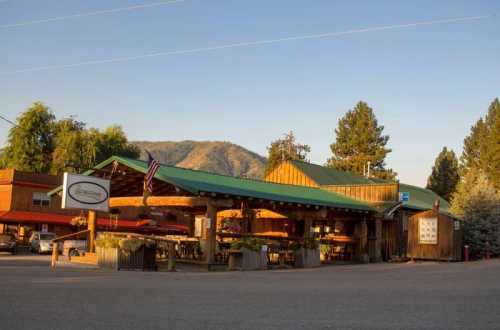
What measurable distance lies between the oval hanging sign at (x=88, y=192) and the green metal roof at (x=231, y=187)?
1176 millimetres

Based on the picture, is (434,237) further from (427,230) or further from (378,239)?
(378,239)

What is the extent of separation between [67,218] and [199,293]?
1300 inches

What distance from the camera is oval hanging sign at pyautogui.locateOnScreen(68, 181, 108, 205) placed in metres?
22.4

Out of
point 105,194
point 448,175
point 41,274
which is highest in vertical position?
point 448,175

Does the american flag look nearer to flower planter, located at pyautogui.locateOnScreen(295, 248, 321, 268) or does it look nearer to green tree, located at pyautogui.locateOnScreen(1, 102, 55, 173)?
flower planter, located at pyautogui.locateOnScreen(295, 248, 321, 268)

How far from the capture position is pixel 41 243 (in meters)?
36.9

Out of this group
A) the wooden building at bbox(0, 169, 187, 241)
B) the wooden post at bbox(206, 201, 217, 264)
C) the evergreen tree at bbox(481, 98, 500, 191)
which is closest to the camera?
the wooden post at bbox(206, 201, 217, 264)

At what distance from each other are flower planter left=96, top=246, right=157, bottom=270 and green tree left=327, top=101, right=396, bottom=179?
54951 millimetres

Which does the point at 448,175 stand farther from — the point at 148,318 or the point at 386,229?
the point at 148,318

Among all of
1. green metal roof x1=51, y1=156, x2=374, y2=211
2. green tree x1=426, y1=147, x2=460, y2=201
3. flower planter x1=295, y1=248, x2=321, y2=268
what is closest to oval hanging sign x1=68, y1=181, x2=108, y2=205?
green metal roof x1=51, y1=156, x2=374, y2=211

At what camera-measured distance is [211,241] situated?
22453 mm

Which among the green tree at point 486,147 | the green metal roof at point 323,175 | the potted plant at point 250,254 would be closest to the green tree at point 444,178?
the green tree at point 486,147

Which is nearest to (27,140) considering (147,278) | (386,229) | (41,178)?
(41,178)

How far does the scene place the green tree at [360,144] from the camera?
7406 cm
